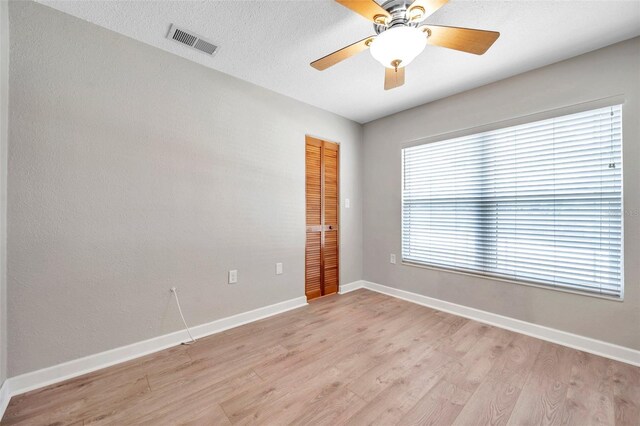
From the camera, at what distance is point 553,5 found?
5.45 ft

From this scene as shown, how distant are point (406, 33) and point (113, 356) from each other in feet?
9.55

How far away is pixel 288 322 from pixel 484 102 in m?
3.10

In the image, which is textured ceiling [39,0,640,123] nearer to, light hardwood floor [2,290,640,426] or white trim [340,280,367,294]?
light hardwood floor [2,290,640,426]

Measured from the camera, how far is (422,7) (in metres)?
1.39

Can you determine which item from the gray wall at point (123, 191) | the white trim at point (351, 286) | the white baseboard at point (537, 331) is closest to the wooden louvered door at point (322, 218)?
the white trim at point (351, 286)

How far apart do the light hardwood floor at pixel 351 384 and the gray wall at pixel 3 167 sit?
390mm

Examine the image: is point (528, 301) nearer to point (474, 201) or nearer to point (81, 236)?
point (474, 201)

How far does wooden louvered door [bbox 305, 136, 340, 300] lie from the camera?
3291 mm

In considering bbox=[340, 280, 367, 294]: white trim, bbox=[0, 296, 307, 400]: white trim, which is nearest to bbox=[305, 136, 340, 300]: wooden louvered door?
bbox=[340, 280, 367, 294]: white trim

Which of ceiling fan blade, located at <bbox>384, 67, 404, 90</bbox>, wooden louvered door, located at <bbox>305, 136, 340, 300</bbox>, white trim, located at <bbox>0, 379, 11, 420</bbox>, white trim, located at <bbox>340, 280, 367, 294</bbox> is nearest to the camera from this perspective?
white trim, located at <bbox>0, 379, 11, 420</bbox>

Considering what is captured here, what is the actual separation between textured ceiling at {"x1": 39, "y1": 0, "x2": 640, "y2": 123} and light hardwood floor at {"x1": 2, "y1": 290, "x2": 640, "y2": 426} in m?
2.48

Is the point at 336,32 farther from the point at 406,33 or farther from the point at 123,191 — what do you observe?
the point at 123,191

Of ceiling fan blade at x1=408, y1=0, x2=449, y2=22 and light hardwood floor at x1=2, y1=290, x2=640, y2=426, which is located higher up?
ceiling fan blade at x1=408, y1=0, x2=449, y2=22

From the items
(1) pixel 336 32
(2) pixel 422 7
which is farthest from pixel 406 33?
(1) pixel 336 32
